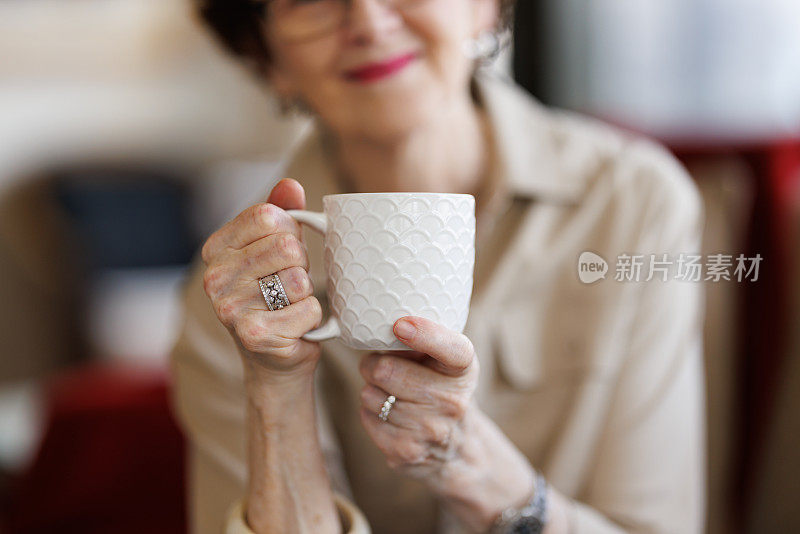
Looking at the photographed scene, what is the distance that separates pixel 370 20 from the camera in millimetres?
385

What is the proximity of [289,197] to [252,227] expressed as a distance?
0.03m

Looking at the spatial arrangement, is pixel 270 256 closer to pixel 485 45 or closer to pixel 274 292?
pixel 274 292

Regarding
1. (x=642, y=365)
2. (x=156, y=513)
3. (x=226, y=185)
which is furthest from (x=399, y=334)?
(x=226, y=185)

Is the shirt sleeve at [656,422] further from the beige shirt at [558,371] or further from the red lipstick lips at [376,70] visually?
the red lipstick lips at [376,70]

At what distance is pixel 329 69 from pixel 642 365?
1.09ft

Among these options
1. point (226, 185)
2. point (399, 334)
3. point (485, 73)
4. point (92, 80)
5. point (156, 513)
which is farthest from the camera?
point (92, 80)

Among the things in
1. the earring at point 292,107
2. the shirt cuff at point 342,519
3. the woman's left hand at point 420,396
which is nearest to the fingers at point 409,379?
the woman's left hand at point 420,396

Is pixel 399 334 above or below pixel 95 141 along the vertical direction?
above

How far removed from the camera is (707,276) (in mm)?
369

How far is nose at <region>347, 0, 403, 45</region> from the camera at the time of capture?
38 cm

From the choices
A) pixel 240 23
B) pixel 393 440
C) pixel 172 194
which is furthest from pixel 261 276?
pixel 172 194

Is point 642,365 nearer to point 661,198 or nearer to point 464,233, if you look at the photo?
point 661,198

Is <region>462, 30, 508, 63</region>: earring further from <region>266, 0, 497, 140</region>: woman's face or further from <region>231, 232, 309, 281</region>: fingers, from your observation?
<region>231, 232, 309, 281</region>: fingers

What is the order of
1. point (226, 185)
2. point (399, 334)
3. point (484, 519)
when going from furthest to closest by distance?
1. point (226, 185)
2. point (484, 519)
3. point (399, 334)
